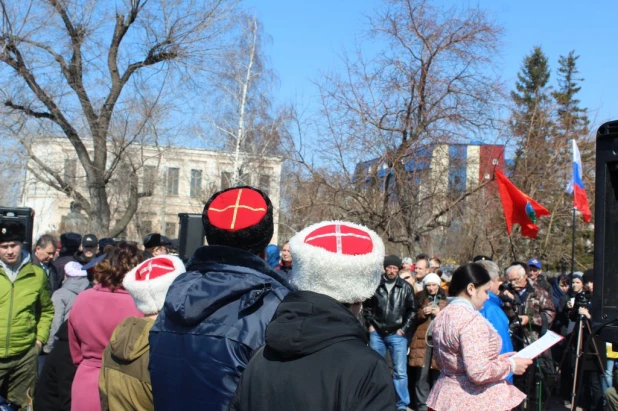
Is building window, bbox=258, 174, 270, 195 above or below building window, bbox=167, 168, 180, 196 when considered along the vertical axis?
below

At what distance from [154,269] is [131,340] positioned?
388mm

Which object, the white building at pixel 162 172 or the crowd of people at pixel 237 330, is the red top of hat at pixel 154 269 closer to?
the crowd of people at pixel 237 330

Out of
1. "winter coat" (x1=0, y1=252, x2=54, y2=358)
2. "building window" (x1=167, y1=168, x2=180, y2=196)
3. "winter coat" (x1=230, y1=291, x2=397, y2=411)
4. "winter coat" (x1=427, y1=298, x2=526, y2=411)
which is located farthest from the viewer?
"building window" (x1=167, y1=168, x2=180, y2=196)

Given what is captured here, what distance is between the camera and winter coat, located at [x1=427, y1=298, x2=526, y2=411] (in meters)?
4.35

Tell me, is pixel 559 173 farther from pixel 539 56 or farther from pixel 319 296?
pixel 539 56

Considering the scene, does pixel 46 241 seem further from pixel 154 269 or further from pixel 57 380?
pixel 154 269

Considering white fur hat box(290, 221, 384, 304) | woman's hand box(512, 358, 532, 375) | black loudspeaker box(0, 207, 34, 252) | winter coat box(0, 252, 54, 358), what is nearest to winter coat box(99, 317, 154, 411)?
white fur hat box(290, 221, 384, 304)

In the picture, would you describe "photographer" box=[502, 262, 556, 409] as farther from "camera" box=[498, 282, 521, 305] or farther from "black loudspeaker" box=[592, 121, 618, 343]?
"black loudspeaker" box=[592, 121, 618, 343]

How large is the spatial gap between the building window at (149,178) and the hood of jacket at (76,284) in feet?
56.8

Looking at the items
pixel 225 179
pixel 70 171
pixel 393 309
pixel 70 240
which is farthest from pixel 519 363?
pixel 225 179

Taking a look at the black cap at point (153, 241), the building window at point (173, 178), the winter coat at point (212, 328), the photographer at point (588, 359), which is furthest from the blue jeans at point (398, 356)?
the building window at point (173, 178)

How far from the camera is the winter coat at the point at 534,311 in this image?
359 inches

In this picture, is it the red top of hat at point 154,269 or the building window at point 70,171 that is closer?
the red top of hat at point 154,269

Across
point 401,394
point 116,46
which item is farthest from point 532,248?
point 116,46
